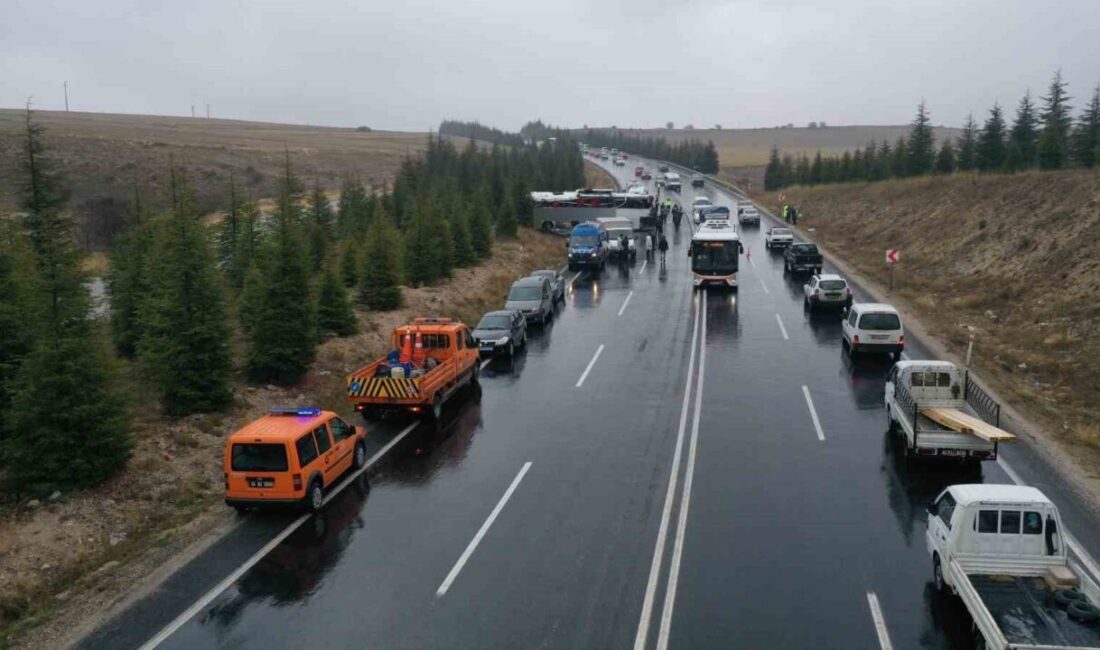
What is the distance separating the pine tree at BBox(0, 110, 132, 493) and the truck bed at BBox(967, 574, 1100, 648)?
→ 15513 millimetres

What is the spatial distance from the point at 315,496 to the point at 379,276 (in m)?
18.4

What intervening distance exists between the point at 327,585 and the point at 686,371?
52.1 ft

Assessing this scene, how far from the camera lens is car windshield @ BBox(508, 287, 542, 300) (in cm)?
3519

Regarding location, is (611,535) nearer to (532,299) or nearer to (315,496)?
(315,496)

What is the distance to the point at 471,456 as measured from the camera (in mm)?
19344

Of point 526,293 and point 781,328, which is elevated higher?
point 526,293

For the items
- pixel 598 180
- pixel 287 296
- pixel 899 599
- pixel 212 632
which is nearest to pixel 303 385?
pixel 287 296

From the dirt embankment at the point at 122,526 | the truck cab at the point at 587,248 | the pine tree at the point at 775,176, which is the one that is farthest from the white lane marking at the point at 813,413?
the pine tree at the point at 775,176

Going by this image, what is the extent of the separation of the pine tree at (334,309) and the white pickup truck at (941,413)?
18.0 metres

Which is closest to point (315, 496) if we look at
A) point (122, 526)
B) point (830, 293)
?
point (122, 526)

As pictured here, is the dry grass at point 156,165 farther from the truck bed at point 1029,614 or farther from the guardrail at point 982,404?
the truck bed at point 1029,614

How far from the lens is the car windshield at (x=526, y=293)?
35188mm

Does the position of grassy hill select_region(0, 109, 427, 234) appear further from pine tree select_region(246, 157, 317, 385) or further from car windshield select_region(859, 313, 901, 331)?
car windshield select_region(859, 313, 901, 331)

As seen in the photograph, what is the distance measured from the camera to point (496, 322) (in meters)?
29.8
